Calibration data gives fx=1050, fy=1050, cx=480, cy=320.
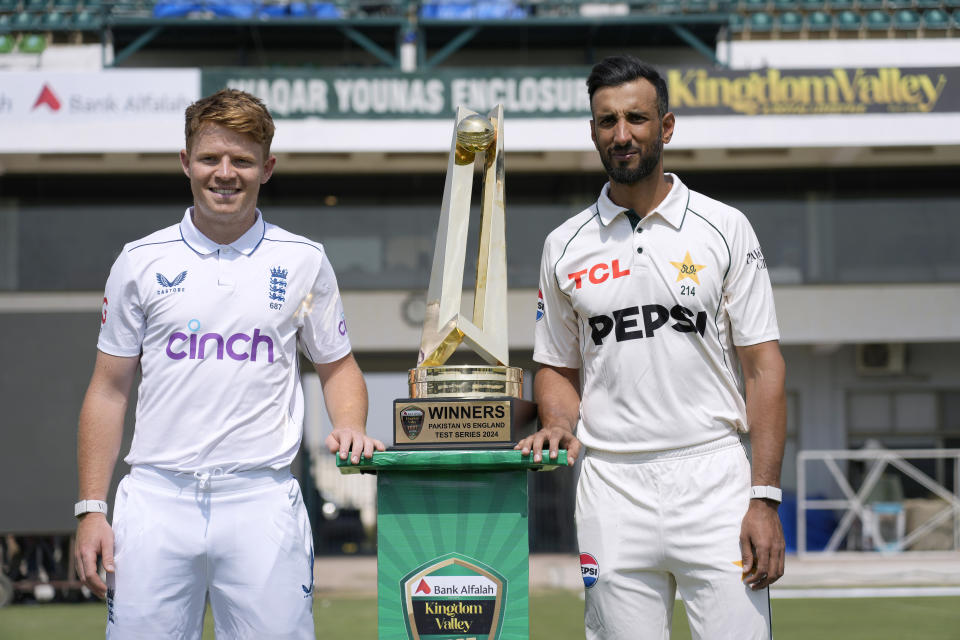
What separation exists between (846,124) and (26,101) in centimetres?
983

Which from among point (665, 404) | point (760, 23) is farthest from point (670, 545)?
point (760, 23)

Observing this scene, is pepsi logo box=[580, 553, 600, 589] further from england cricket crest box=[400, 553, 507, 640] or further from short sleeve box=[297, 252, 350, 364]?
short sleeve box=[297, 252, 350, 364]

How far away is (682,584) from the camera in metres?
2.60

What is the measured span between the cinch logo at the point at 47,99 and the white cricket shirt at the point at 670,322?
11.4 meters

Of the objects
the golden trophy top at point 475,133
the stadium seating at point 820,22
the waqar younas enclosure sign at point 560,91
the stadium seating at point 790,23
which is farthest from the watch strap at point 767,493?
the stadium seating at point 820,22

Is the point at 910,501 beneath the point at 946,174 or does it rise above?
beneath

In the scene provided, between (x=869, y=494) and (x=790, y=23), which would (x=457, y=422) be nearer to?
(x=869, y=494)

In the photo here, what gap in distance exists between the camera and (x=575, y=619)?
8.30 metres

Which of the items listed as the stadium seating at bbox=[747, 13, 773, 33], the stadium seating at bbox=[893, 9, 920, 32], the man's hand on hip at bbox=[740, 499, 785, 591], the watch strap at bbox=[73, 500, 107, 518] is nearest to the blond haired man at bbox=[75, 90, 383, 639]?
the watch strap at bbox=[73, 500, 107, 518]

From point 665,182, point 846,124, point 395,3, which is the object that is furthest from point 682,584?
point 395,3

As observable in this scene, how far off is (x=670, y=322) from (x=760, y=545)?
58 cm

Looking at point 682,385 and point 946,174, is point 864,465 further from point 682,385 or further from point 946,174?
point 682,385

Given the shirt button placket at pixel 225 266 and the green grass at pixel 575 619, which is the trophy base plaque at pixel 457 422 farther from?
the green grass at pixel 575 619

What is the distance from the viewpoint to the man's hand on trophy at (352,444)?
2.49 metres
